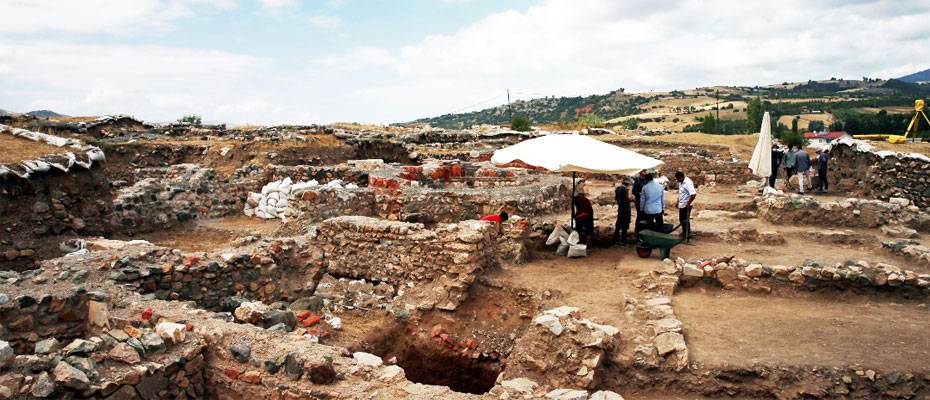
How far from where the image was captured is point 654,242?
28.0ft

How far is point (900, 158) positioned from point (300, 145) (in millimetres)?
19329

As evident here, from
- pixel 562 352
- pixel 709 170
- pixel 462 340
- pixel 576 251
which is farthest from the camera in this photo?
pixel 709 170

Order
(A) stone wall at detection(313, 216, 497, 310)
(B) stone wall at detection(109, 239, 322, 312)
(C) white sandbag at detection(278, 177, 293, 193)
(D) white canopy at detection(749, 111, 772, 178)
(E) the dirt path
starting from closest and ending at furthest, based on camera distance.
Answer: (E) the dirt path, (B) stone wall at detection(109, 239, 322, 312), (A) stone wall at detection(313, 216, 497, 310), (D) white canopy at detection(749, 111, 772, 178), (C) white sandbag at detection(278, 177, 293, 193)

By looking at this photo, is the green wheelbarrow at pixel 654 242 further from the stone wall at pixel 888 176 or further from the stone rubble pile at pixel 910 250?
the stone wall at pixel 888 176

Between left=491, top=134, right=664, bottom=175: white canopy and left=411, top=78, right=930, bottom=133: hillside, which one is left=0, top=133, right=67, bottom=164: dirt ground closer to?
left=491, top=134, right=664, bottom=175: white canopy

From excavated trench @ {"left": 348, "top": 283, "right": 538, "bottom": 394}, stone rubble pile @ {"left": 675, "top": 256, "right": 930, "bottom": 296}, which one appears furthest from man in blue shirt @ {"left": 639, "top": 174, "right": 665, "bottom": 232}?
excavated trench @ {"left": 348, "top": 283, "right": 538, "bottom": 394}

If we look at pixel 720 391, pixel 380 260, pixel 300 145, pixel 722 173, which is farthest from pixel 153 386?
pixel 722 173

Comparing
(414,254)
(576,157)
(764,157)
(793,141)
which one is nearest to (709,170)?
(793,141)

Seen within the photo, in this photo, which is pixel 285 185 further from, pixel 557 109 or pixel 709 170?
pixel 557 109

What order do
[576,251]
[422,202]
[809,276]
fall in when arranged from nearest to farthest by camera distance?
1. [809,276]
2. [576,251]
3. [422,202]

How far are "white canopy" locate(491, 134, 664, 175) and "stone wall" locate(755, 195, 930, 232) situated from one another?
448cm

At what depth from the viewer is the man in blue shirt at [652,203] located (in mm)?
9250

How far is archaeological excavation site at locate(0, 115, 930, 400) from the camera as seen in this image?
4.85 metres

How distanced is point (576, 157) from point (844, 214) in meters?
6.42
